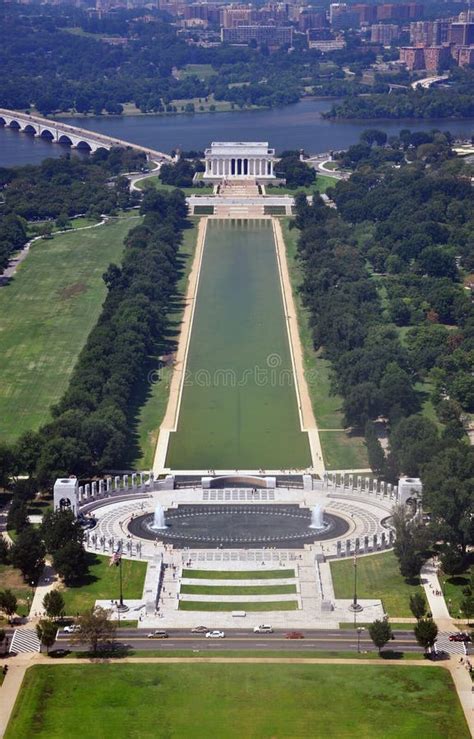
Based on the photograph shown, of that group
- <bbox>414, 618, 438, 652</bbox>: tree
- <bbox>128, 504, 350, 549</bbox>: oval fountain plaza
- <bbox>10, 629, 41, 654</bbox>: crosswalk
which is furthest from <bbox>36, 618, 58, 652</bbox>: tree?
<bbox>414, 618, 438, 652</bbox>: tree

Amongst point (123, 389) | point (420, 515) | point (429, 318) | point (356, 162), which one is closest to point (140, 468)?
point (123, 389)

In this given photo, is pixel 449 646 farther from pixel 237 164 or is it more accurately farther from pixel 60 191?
pixel 237 164

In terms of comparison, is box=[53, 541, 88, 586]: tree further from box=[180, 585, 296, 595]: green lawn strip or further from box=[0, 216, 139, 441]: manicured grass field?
box=[0, 216, 139, 441]: manicured grass field

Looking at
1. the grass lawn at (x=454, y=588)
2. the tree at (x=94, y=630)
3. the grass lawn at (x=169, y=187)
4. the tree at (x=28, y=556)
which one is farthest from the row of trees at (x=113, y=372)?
the grass lawn at (x=169, y=187)

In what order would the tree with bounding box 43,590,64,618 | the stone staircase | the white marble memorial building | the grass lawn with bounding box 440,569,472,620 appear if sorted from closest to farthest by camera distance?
the tree with bounding box 43,590,64,618 < the grass lawn with bounding box 440,569,472,620 < the stone staircase < the white marble memorial building

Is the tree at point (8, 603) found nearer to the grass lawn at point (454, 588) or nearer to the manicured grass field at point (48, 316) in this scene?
the grass lawn at point (454, 588)

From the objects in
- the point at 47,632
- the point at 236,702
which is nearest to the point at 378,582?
the point at 236,702
